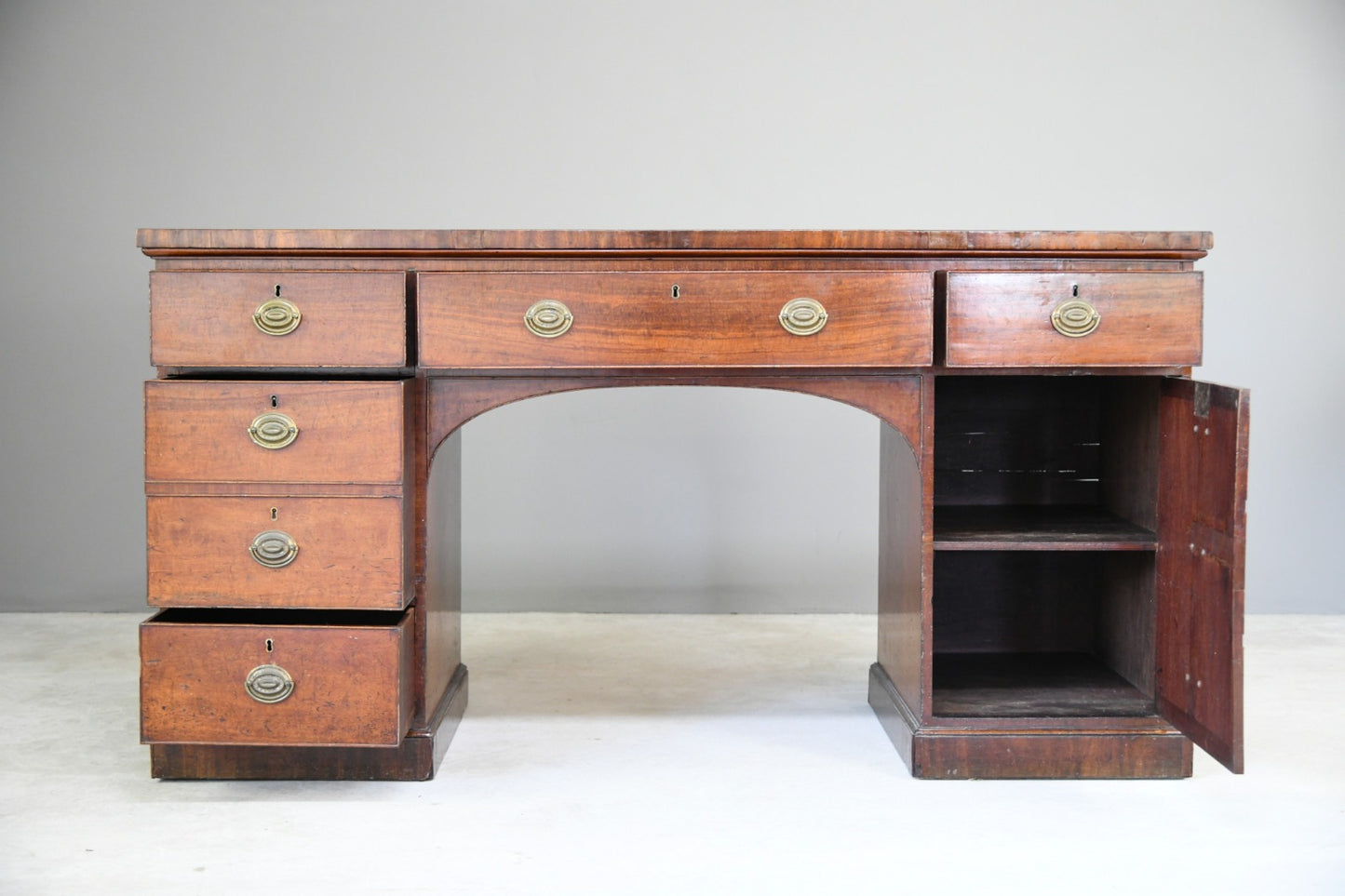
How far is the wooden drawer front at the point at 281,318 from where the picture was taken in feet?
6.77

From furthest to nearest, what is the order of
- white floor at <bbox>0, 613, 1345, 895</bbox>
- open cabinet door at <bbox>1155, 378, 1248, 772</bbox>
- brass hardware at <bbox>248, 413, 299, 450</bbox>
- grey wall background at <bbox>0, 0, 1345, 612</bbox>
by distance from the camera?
grey wall background at <bbox>0, 0, 1345, 612</bbox> → brass hardware at <bbox>248, 413, 299, 450</bbox> → open cabinet door at <bbox>1155, 378, 1248, 772</bbox> → white floor at <bbox>0, 613, 1345, 895</bbox>

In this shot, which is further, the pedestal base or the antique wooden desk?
the pedestal base

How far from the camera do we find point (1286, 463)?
141 inches

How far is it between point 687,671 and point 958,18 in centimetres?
195

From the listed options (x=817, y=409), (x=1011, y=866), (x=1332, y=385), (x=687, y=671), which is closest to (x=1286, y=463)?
(x=1332, y=385)

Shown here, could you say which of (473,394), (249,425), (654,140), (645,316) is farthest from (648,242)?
(654,140)

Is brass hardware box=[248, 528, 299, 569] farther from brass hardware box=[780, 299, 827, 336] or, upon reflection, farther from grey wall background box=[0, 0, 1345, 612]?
grey wall background box=[0, 0, 1345, 612]

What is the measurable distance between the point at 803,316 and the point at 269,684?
1.07m

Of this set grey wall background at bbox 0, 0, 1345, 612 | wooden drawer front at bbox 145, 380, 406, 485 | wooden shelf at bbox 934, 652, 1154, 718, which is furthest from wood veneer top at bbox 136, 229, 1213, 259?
grey wall background at bbox 0, 0, 1345, 612

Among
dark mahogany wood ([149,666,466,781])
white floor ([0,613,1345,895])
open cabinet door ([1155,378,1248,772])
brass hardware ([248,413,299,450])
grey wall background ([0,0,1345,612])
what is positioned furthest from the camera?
grey wall background ([0,0,1345,612])

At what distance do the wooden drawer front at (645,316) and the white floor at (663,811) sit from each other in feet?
2.40

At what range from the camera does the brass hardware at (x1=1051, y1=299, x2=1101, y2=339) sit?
2.10 meters

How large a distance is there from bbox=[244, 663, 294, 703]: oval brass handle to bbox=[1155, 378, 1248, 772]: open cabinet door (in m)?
1.48

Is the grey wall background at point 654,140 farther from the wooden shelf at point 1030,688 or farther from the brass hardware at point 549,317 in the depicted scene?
the brass hardware at point 549,317
